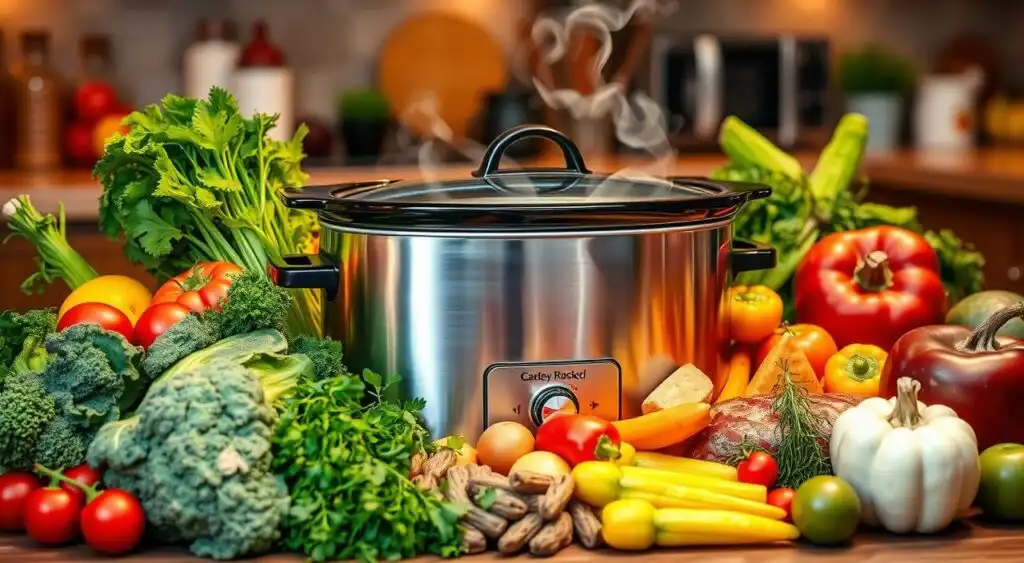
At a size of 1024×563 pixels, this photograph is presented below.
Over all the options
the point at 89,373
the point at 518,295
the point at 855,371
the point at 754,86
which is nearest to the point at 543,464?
the point at 518,295

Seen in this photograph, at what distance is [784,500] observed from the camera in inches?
41.0

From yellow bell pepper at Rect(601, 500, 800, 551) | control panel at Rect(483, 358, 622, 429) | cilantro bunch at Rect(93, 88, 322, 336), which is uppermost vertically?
cilantro bunch at Rect(93, 88, 322, 336)

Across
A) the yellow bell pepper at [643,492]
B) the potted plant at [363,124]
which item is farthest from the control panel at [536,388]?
the potted plant at [363,124]

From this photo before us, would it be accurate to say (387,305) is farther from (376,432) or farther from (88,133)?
(88,133)

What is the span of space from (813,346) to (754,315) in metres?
0.08

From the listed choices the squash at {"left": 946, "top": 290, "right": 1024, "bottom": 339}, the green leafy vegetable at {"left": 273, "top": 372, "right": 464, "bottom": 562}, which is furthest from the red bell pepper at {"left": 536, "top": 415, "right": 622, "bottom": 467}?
the squash at {"left": 946, "top": 290, "right": 1024, "bottom": 339}

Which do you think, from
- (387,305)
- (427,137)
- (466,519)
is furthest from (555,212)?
(427,137)

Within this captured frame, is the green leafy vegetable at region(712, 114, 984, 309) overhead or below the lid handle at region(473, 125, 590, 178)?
below

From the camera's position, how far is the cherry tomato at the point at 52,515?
993mm

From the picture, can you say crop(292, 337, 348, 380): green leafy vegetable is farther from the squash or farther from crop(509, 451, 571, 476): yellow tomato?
the squash

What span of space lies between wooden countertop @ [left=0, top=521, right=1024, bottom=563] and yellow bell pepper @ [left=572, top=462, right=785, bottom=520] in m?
0.03

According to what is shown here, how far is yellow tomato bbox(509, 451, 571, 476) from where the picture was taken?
104 centimetres

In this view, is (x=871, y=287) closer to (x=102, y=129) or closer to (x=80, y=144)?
(x=102, y=129)

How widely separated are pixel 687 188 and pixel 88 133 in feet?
8.77
